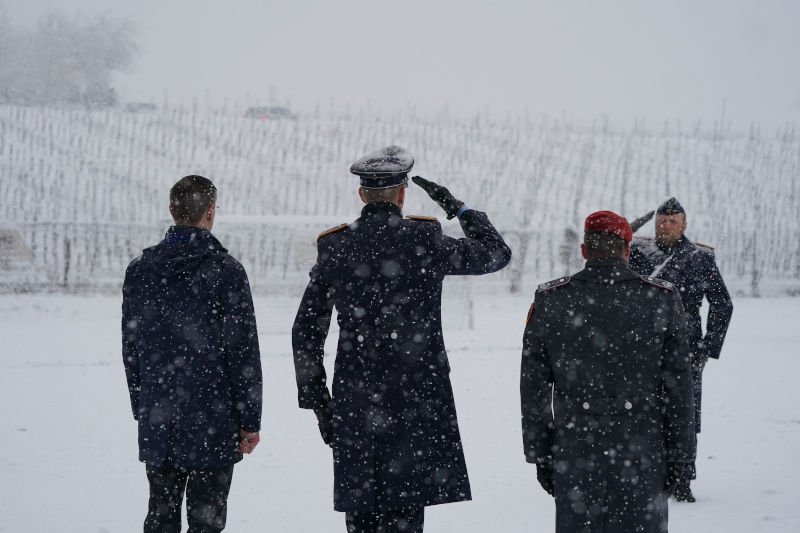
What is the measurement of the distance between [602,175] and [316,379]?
2856cm

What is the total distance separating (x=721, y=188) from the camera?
28.2m

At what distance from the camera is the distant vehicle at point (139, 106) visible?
117ft

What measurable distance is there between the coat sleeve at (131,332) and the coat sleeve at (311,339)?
0.63 meters

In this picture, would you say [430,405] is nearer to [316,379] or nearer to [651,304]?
[316,379]

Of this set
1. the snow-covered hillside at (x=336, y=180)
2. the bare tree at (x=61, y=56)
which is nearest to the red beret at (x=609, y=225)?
the snow-covered hillside at (x=336, y=180)

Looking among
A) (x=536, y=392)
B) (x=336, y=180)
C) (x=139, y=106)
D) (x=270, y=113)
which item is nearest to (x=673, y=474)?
(x=536, y=392)

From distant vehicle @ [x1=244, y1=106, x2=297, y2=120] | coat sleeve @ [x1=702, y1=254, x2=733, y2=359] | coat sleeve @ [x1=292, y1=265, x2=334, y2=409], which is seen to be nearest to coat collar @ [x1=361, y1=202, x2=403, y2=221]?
coat sleeve @ [x1=292, y1=265, x2=334, y2=409]

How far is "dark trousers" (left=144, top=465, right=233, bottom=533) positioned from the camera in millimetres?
2959

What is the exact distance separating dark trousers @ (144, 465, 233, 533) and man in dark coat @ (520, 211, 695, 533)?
1.23 meters

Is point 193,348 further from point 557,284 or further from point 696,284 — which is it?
point 696,284

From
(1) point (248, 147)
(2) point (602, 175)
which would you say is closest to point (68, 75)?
(1) point (248, 147)

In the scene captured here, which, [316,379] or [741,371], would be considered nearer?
[316,379]

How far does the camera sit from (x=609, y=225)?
2.72 meters

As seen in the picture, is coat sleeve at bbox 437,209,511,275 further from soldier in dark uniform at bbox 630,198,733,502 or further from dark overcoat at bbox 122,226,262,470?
soldier in dark uniform at bbox 630,198,733,502
